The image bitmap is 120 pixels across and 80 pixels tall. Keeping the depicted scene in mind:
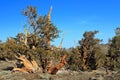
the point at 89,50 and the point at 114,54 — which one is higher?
the point at 89,50

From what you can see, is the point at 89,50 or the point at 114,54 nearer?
the point at 89,50

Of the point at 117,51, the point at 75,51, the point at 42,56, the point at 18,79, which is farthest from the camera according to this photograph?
the point at 117,51

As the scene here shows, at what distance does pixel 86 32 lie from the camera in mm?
38469

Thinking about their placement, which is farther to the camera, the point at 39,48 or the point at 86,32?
the point at 86,32

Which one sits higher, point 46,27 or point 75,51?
point 46,27

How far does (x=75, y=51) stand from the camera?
3806cm

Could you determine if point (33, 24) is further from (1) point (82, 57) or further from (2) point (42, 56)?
(1) point (82, 57)

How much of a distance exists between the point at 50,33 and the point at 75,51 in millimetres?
3930

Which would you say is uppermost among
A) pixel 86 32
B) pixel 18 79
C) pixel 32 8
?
pixel 32 8

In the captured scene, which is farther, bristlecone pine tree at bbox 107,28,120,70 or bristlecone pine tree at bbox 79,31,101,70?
bristlecone pine tree at bbox 107,28,120,70

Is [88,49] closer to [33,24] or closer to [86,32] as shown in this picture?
[86,32]

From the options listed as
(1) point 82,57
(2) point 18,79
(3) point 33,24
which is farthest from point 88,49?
(2) point 18,79

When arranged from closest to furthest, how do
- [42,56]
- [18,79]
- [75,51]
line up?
[18,79] → [42,56] → [75,51]

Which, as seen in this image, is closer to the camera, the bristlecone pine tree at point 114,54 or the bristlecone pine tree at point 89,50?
the bristlecone pine tree at point 89,50
